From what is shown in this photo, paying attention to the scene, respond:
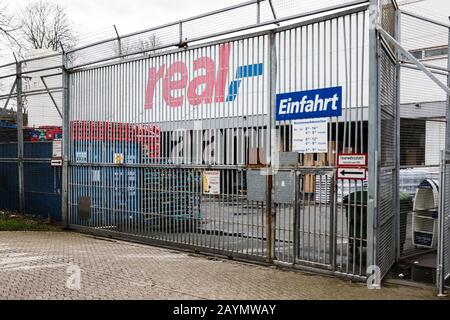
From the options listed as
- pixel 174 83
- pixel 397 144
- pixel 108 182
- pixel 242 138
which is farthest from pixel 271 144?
pixel 108 182

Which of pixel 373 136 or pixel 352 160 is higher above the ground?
pixel 373 136

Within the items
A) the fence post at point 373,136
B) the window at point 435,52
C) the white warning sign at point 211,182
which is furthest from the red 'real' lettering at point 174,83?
the window at point 435,52

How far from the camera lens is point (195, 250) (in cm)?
894

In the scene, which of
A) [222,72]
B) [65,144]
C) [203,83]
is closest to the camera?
[222,72]

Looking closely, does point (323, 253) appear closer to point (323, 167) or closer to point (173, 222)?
point (323, 167)

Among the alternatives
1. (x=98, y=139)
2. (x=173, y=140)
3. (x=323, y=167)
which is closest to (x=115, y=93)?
(x=98, y=139)

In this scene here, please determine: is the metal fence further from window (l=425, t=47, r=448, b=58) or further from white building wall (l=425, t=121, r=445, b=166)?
window (l=425, t=47, r=448, b=58)

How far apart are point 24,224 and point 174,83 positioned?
567 centimetres

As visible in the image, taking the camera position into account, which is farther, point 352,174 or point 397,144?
point 397,144

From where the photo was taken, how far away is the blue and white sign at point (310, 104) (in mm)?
7023

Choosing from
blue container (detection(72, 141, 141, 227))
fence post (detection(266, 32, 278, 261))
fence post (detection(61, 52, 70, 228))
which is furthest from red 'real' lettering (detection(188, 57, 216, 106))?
fence post (detection(61, 52, 70, 228))

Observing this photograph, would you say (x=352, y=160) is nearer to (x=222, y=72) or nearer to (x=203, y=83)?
(x=222, y=72)

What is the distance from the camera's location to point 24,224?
39.2ft

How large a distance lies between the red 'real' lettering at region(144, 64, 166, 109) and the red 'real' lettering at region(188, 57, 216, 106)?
3.01 ft
